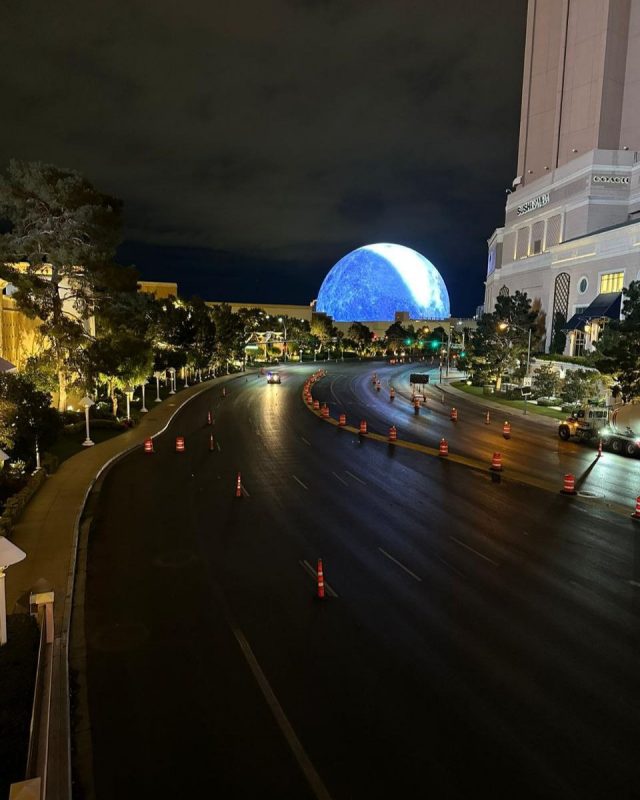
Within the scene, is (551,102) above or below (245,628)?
above

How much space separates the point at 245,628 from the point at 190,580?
289 cm

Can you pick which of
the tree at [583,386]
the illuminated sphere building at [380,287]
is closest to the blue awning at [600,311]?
the tree at [583,386]

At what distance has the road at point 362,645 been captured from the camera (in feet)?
26.2

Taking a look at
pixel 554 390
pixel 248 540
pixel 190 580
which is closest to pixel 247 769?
pixel 190 580

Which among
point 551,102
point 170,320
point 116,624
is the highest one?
point 551,102

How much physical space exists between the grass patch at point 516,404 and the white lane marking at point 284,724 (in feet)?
130

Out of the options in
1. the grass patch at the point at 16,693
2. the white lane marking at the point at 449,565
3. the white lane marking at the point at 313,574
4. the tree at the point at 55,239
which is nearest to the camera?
the grass patch at the point at 16,693

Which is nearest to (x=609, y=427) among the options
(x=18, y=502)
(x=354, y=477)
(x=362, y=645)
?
(x=354, y=477)

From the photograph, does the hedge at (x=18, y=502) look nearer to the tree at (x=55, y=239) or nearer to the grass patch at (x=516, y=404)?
the tree at (x=55, y=239)

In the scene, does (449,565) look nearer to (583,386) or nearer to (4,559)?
(4,559)

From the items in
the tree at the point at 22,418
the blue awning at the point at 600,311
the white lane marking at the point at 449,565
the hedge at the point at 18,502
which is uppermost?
the blue awning at the point at 600,311

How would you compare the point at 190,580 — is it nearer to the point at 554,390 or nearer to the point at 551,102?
the point at 554,390

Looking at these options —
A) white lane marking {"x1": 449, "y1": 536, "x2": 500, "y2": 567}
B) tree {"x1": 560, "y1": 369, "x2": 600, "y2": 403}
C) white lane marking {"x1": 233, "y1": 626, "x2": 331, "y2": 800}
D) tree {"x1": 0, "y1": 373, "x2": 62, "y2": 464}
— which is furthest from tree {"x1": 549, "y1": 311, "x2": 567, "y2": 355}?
white lane marking {"x1": 233, "y1": 626, "x2": 331, "y2": 800}

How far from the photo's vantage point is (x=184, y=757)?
26.8 feet
